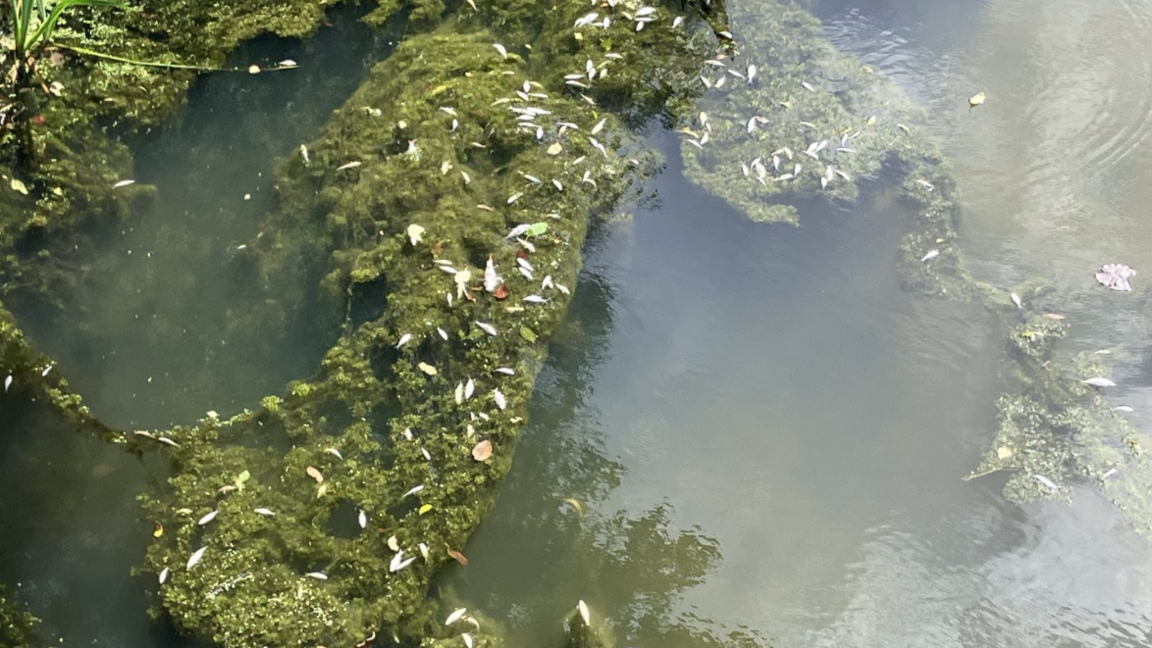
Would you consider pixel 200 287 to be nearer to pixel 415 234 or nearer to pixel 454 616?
pixel 415 234

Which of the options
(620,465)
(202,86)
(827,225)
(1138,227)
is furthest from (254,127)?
(1138,227)

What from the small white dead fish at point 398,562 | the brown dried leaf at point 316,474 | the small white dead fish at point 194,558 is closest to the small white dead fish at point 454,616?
the small white dead fish at point 398,562

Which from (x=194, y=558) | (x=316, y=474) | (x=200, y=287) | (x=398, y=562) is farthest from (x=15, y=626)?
(x=200, y=287)

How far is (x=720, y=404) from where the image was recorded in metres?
3.03

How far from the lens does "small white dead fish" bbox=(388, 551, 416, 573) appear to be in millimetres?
2457

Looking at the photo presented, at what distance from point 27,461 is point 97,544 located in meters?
0.43

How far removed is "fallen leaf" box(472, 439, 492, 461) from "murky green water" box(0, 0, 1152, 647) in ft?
0.60

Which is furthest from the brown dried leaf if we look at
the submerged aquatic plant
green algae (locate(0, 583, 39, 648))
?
the submerged aquatic plant

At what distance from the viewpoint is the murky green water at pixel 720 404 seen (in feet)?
8.61

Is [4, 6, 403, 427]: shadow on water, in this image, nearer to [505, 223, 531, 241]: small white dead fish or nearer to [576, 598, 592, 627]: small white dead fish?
[505, 223, 531, 241]: small white dead fish

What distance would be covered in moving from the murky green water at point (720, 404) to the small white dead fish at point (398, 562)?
0.68 ft

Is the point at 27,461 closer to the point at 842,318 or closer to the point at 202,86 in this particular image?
the point at 202,86

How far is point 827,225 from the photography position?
11.3 ft

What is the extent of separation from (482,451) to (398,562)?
0.45 meters
